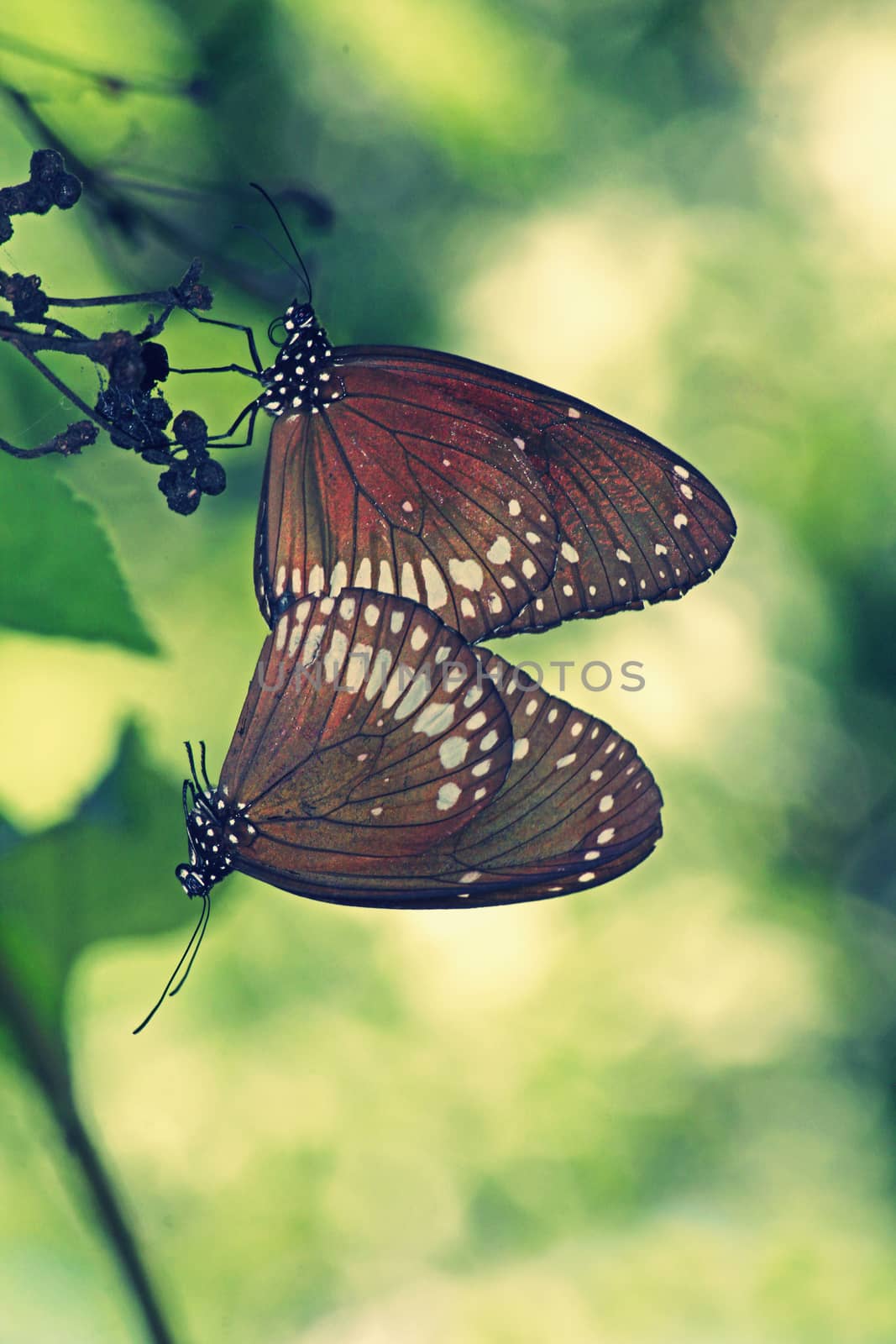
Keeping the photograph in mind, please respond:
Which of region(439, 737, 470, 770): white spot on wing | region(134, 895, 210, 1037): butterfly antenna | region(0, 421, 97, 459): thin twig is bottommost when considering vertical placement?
region(134, 895, 210, 1037): butterfly antenna

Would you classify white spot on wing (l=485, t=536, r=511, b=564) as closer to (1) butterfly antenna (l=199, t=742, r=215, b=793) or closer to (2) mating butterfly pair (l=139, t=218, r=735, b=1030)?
(2) mating butterfly pair (l=139, t=218, r=735, b=1030)

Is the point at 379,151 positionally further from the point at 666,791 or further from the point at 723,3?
the point at 666,791

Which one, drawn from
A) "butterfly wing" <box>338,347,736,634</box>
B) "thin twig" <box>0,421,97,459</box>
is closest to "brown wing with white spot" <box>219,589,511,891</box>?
"butterfly wing" <box>338,347,736,634</box>

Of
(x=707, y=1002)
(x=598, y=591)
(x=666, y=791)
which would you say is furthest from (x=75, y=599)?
(x=707, y=1002)

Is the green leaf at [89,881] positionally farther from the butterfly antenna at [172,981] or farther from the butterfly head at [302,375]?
the butterfly head at [302,375]

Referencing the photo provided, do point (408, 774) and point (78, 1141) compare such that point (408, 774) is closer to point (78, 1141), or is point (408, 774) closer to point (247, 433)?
point (247, 433)

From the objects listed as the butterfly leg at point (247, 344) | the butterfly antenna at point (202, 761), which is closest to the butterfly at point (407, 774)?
the butterfly antenna at point (202, 761)
